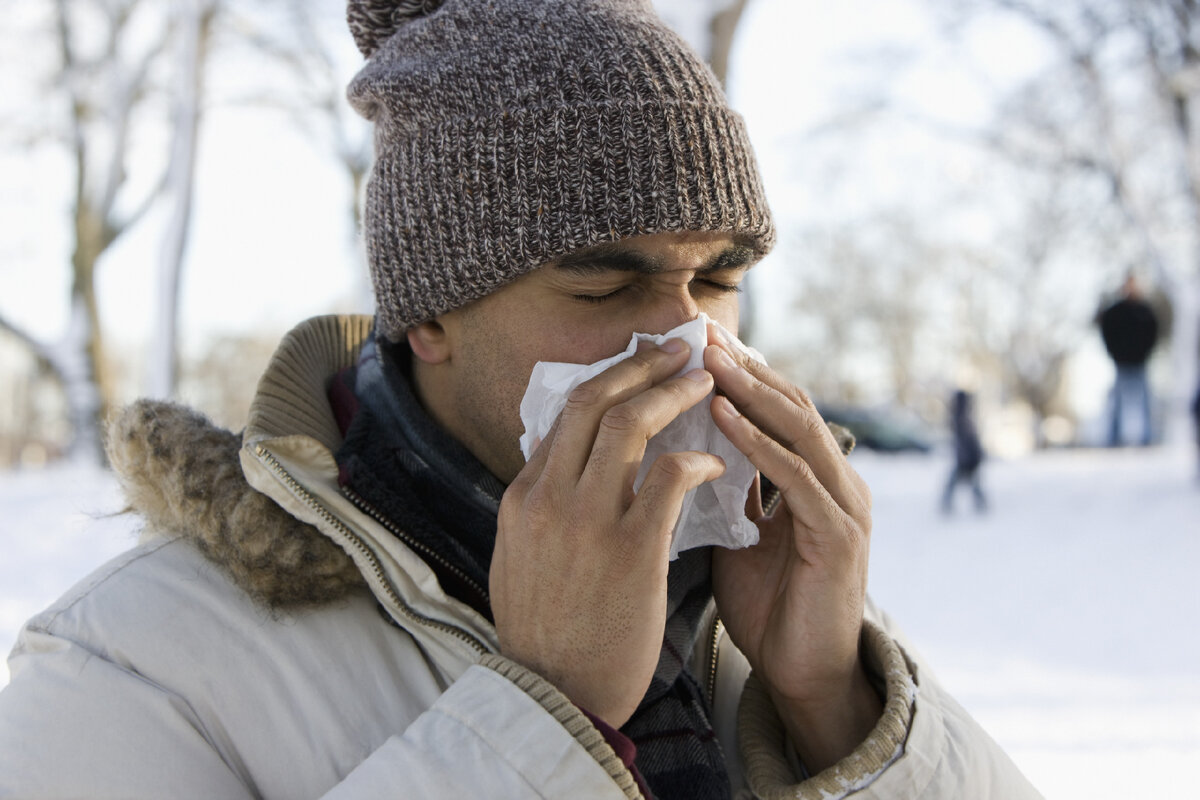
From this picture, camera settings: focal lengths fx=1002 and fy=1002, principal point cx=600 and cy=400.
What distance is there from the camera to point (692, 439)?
1639mm

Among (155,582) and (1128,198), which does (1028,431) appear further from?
(155,582)

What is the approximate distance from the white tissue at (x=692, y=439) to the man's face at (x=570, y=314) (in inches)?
1.9

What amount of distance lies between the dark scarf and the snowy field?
454 millimetres

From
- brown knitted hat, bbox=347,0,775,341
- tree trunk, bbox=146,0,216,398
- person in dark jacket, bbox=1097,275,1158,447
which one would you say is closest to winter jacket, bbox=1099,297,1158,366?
person in dark jacket, bbox=1097,275,1158,447

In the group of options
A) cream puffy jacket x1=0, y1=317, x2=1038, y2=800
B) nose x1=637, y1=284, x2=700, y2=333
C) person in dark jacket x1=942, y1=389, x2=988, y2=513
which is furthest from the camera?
person in dark jacket x1=942, y1=389, x2=988, y2=513

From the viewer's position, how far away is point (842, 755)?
5.41 feet

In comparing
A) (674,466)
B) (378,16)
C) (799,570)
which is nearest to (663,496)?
(674,466)

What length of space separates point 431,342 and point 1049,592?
6253 millimetres

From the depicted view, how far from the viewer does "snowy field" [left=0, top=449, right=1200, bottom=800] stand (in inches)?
155

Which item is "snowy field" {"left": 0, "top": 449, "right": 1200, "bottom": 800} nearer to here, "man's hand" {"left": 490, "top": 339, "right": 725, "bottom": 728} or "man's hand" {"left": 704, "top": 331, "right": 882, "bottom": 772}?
"man's hand" {"left": 490, "top": 339, "right": 725, "bottom": 728}

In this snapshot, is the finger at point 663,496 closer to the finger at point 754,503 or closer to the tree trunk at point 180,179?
the finger at point 754,503

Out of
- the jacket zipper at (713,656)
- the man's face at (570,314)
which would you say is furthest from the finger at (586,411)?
the jacket zipper at (713,656)

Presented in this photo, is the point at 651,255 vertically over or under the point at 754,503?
over

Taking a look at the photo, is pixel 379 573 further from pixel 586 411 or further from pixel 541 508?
pixel 586 411
